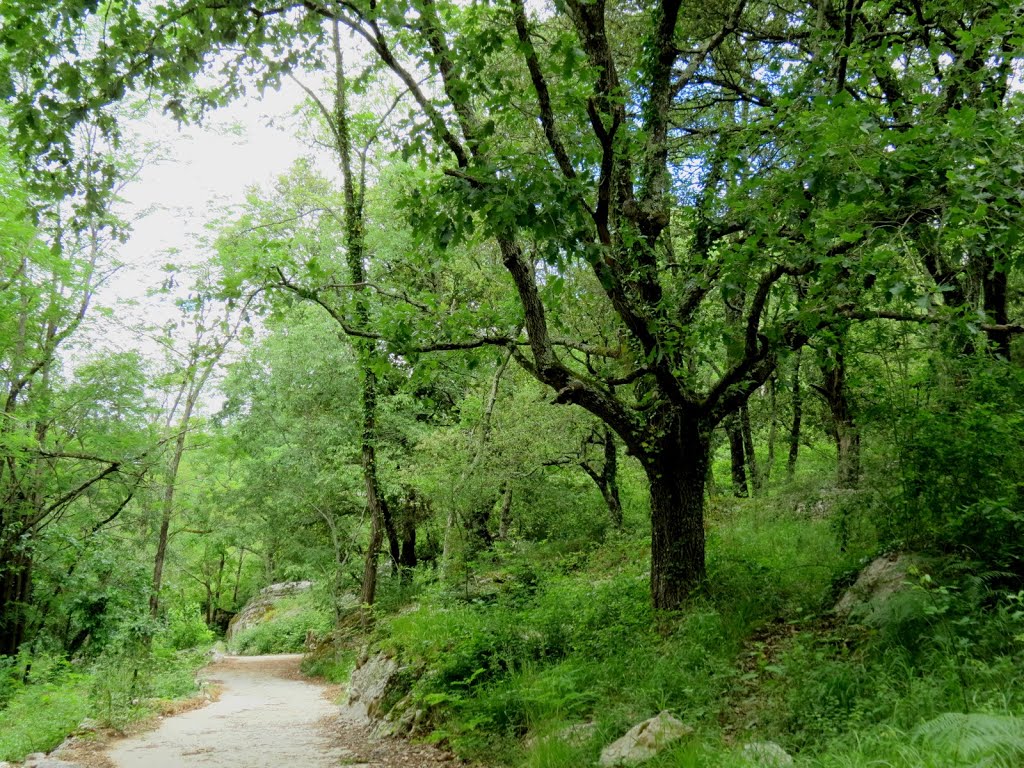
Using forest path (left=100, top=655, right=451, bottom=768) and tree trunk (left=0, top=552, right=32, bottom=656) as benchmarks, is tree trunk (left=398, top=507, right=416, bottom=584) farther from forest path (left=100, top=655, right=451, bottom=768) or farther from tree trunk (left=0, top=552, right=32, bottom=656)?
tree trunk (left=0, top=552, right=32, bottom=656)

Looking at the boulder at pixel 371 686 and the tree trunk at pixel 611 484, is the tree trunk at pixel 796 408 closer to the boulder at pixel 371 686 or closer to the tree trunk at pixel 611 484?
the tree trunk at pixel 611 484

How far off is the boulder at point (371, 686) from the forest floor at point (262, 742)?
20 cm

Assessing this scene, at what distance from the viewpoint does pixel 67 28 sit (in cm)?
441

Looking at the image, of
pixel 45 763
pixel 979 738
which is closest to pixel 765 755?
pixel 979 738

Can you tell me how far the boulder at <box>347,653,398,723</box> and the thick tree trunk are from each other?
3904 mm

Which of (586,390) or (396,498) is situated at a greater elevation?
(586,390)

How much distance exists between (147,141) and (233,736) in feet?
47.7

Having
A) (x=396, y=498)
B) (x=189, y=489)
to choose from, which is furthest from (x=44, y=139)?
(x=189, y=489)

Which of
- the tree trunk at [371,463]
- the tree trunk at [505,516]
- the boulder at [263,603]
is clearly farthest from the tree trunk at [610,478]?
the boulder at [263,603]

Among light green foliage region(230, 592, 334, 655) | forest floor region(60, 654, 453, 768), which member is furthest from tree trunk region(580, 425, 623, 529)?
light green foliage region(230, 592, 334, 655)

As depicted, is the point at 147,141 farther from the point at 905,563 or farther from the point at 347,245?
the point at 905,563

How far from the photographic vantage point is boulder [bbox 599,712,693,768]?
4145 mm

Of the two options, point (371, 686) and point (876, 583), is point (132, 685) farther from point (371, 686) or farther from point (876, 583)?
point (876, 583)

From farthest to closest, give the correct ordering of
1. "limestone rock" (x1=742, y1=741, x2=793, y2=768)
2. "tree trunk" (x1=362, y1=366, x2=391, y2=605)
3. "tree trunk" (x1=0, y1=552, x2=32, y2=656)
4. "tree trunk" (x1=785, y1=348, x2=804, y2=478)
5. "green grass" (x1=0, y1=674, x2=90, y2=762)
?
"tree trunk" (x1=362, y1=366, x2=391, y2=605) < "tree trunk" (x1=0, y1=552, x2=32, y2=656) < "tree trunk" (x1=785, y1=348, x2=804, y2=478) < "green grass" (x1=0, y1=674, x2=90, y2=762) < "limestone rock" (x1=742, y1=741, x2=793, y2=768)
